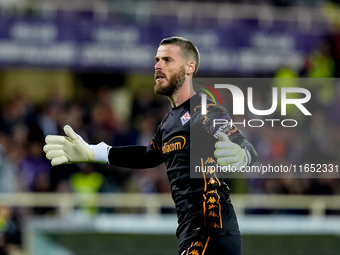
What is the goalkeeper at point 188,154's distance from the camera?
4816 millimetres

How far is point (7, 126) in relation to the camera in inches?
462

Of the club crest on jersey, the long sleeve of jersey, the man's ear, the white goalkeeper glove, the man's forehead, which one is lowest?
the white goalkeeper glove

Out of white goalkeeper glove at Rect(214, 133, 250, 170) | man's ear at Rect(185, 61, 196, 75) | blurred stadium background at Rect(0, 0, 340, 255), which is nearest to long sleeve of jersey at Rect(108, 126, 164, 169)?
man's ear at Rect(185, 61, 196, 75)

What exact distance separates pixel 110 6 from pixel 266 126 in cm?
356

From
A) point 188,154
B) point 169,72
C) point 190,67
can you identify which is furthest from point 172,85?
point 188,154

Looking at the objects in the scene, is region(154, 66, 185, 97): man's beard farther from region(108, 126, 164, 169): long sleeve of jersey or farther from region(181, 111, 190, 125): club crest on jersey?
region(108, 126, 164, 169): long sleeve of jersey

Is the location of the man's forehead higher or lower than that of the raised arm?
higher

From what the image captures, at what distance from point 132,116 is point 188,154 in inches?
341

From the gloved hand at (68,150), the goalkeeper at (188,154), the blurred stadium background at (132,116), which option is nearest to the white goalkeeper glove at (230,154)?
the goalkeeper at (188,154)

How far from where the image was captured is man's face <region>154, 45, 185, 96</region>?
202 inches

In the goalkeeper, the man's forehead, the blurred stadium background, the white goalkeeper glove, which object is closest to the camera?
the white goalkeeper glove

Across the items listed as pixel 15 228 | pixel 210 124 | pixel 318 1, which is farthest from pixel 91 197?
pixel 318 1

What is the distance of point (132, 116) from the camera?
13578 millimetres

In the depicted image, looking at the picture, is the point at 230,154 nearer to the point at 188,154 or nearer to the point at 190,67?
the point at 188,154
